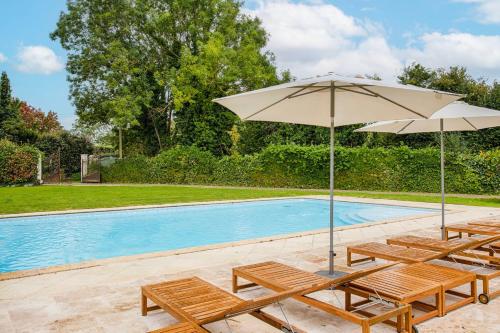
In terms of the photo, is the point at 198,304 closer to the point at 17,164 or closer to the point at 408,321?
the point at 408,321

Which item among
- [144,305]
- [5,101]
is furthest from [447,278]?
[5,101]

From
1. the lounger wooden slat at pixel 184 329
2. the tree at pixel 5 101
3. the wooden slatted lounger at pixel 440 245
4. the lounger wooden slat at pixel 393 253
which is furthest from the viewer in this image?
the tree at pixel 5 101

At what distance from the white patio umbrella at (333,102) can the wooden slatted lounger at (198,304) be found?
1.67 metres

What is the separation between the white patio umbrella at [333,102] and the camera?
→ 14.3ft

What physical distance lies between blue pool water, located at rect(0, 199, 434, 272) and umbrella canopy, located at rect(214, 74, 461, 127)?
5041 mm

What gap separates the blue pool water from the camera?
8.91 metres

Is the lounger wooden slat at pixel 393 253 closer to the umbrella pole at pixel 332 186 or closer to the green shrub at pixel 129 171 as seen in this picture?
the umbrella pole at pixel 332 186

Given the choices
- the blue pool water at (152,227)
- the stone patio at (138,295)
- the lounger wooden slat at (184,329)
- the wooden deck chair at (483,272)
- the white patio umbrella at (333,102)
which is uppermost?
the white patio umbrella at (333,102)

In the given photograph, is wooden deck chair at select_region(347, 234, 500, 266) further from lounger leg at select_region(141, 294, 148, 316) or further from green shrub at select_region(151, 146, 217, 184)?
green shrub at select_region(151, 146, 217, 184)

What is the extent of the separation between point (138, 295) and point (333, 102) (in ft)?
9.81

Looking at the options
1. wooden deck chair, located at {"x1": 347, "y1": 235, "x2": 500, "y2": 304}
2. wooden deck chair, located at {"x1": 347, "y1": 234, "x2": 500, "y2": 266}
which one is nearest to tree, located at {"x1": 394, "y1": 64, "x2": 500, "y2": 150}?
wooden deck chair, located at {"x1": 347, "y1": 235, "x2": 500, "y2": 304}

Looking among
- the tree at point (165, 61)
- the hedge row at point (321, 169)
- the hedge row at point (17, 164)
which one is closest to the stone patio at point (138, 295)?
the hedge row at point (321, 169)

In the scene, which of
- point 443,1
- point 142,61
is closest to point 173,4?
point 142,61

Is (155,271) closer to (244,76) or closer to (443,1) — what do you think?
(443,1)
